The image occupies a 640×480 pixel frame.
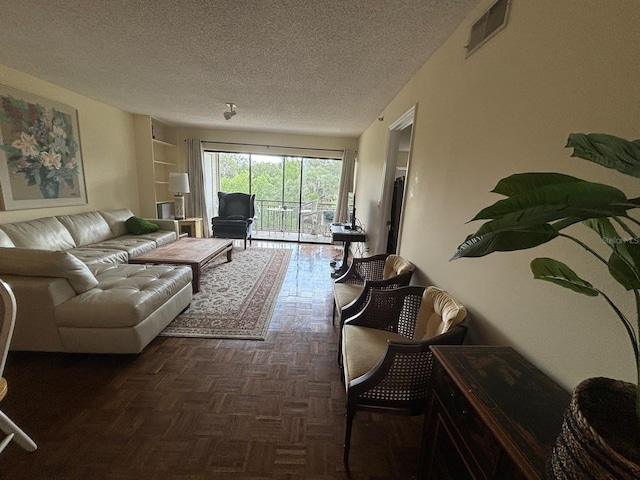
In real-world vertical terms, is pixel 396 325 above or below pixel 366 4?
below

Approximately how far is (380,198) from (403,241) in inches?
38.5

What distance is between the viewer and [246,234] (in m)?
5.12

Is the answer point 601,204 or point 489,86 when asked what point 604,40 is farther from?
point 601,204

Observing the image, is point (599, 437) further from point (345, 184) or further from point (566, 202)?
point (345, 184)

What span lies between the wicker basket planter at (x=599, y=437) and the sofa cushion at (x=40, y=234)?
407 cm

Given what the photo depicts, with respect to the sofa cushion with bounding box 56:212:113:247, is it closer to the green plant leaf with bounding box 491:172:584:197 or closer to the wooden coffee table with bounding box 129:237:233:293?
the wooden coffee table with bounding box 129:237:233:293

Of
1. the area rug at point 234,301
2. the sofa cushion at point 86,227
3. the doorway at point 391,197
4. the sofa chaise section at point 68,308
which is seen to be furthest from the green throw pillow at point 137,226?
the doorway at point 391,197

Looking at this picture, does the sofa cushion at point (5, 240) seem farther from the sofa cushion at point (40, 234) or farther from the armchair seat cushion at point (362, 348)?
the armchair seat cushion at point (362, 348)

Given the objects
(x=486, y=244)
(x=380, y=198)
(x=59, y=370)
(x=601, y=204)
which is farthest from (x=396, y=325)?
(x=59, y=370)

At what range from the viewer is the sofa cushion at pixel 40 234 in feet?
8.66

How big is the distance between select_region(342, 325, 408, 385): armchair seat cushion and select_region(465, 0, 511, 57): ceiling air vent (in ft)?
5.58

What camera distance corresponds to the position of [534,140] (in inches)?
40.6

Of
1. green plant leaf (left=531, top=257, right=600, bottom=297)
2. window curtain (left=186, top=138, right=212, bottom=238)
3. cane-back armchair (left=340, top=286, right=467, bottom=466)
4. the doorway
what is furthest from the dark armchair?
green plant leaf (left=531, top=257, right=600, bottom=297)

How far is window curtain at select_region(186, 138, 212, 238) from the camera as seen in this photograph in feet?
18.2
